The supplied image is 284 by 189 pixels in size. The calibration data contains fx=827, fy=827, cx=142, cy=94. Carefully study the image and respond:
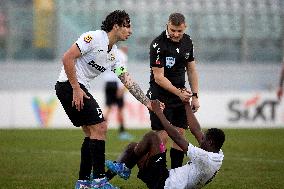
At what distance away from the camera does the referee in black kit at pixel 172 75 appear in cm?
1075

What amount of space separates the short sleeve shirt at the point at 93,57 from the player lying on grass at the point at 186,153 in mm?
1040

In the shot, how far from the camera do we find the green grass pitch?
443 inches

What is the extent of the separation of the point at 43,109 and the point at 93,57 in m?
13.5

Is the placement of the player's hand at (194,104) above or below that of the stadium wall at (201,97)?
above

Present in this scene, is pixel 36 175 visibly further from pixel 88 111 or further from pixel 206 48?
pixel 206 48

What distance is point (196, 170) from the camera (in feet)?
29.0

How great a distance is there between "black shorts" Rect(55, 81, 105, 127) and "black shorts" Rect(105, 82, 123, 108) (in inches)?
450

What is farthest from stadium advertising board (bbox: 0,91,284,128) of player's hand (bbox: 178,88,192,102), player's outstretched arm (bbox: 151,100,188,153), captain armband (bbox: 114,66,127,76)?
player's outstretched arm (bbox: 151,100,188,153)

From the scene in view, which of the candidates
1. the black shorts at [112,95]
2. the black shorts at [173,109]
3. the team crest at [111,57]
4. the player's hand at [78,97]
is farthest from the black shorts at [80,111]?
the black shorts at [112,95]

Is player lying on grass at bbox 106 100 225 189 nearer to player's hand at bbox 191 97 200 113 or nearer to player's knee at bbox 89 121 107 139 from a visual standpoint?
player's knee at bbox 89 121 107 139

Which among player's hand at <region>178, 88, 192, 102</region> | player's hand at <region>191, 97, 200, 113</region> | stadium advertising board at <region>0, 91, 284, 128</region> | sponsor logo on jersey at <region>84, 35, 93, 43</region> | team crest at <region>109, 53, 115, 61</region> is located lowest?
stadium advertising board at <region>0, 91, 284, 128</region>

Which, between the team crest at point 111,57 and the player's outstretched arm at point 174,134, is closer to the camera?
the player's outstretched arm at point 174,134

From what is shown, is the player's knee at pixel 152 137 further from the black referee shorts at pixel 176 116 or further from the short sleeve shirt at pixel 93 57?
the black referee shorts at pixel 176 116

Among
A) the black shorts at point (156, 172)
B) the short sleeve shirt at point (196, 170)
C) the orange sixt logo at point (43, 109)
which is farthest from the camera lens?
the orange sixt logo at point (43, 109)
